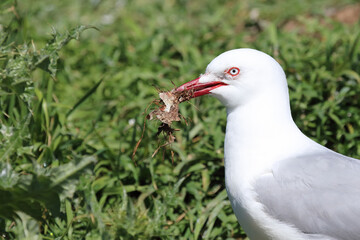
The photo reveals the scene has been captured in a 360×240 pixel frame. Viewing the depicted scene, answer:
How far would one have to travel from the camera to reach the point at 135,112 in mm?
4777

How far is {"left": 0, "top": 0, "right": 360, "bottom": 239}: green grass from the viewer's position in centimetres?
315

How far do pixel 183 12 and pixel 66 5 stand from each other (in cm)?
157

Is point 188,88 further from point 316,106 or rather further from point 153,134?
point 316,106

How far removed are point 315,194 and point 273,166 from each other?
0.27 meters

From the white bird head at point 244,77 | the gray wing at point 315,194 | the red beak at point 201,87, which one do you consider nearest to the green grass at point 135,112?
the red beak at point 201,87

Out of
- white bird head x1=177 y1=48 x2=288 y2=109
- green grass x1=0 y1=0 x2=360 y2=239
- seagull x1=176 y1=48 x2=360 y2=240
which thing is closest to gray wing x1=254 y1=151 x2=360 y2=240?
seagull x1=176 y1=48 x2=360 y2=240

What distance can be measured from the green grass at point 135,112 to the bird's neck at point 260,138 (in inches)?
24.4

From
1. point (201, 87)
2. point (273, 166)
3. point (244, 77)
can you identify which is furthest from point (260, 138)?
point (201, 87)

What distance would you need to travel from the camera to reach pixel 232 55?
3.07 metres

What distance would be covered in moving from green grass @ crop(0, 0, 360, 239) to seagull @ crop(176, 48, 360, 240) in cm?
56

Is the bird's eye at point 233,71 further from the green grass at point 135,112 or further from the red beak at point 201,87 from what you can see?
the green grass at point 135,112

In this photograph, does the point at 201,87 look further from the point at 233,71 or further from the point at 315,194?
the point at 315,194

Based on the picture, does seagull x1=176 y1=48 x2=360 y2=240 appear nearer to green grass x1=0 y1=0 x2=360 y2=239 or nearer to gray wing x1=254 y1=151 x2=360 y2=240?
gray wing x1=254 y1=151 x2=360 y2=240

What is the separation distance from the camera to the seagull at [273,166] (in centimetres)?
276
